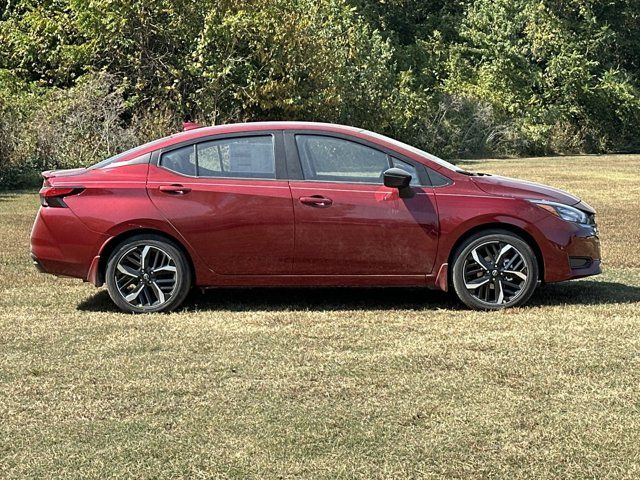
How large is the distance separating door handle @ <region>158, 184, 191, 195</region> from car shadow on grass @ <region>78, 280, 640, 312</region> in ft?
3.22

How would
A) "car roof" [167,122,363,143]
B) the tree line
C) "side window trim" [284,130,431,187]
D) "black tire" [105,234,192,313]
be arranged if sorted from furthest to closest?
the tree line
"car roof" [167,122,363,143]
"side window trim" [284,130,431,187]
"black tire" [105,234,192,313]

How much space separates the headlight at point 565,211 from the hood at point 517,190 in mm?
52

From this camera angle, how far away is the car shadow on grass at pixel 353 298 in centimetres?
885

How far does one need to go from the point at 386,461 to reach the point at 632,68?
5925cm

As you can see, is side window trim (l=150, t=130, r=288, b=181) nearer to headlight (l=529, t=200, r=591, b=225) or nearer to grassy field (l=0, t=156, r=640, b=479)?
grassy field (l=0, t=156, r=640, b=479)

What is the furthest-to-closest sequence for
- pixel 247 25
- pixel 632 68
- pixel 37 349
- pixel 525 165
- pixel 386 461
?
pixel 632 68
pixel 525 165
pixel 247 25
pixel 37 349
pixel 386 461

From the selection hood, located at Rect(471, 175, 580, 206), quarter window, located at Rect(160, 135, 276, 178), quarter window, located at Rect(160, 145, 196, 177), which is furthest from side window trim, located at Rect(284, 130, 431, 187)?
quarter window, located at Rect(160, 145, 196, 177)

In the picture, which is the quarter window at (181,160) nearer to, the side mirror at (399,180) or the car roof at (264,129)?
the car roof at (264,129)

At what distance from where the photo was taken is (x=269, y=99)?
3036 centimetres

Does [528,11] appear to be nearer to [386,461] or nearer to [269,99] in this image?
[269,99]

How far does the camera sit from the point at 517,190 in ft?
28.5

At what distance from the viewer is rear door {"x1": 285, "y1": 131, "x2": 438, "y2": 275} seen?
8430mm

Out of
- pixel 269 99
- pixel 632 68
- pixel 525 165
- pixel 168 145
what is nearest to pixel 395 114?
pixel 525 165

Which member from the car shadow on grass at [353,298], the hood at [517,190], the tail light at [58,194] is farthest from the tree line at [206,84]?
the hood at [517,190]
